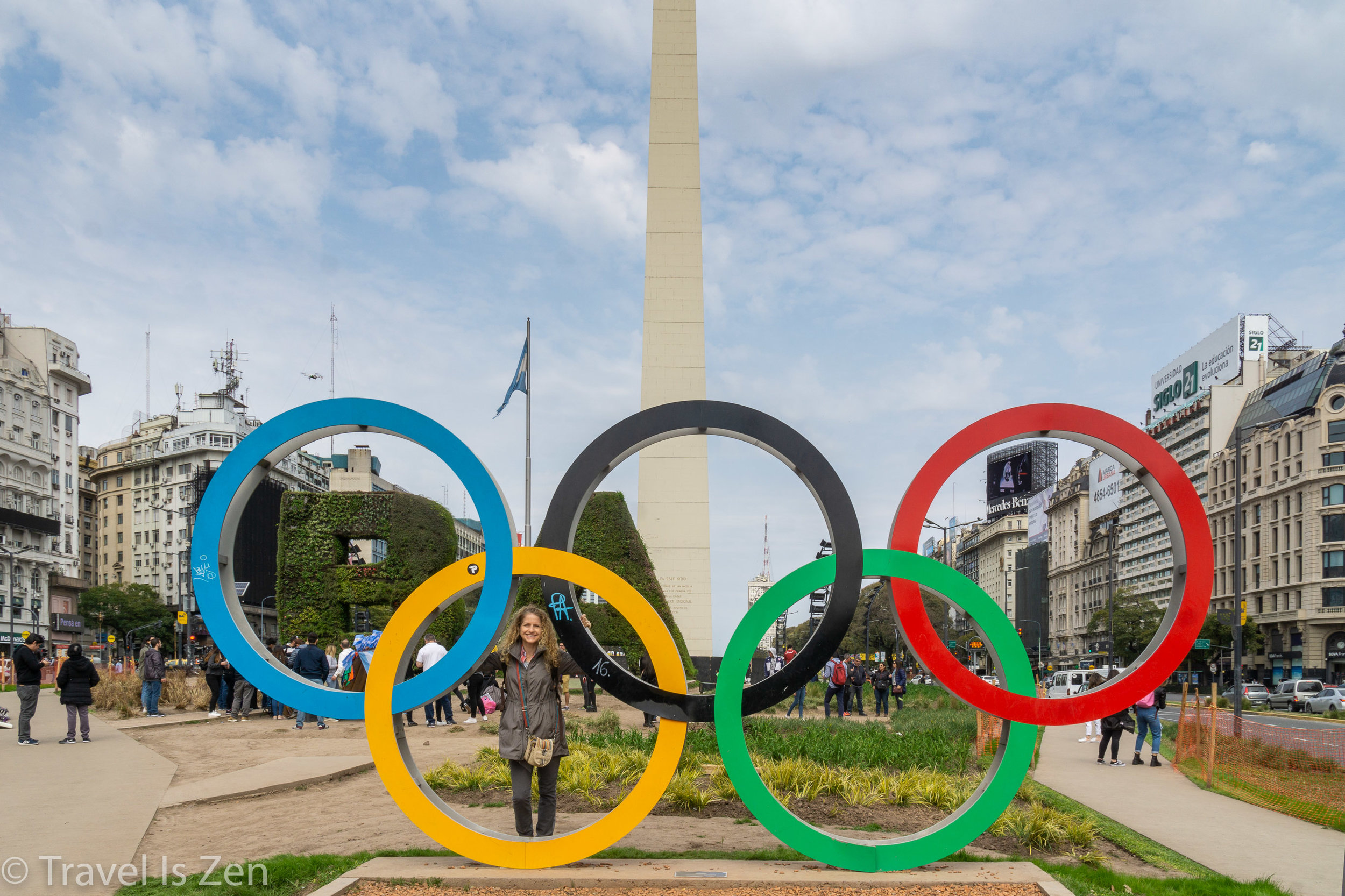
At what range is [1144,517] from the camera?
301 ft

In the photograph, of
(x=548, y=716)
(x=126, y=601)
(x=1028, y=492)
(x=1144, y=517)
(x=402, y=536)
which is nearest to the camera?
(x=548, y=716)

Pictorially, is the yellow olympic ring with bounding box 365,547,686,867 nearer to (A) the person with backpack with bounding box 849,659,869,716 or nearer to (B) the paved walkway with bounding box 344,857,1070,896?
(B) the paved walkway with bounding box 344,857,1070,896

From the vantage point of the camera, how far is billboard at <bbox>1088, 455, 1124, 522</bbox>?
95.1 meters

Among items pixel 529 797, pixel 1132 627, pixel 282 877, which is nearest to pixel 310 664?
pixel 282 877

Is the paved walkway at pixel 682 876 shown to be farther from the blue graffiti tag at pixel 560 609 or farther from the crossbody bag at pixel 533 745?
the blue graffiti tag at pixel 560 609

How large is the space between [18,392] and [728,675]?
82.4 m

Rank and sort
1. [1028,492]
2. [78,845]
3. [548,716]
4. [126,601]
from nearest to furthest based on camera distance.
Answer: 1. [548,716]
2. [78,845]
3. [126,601]
4. [1028,492]

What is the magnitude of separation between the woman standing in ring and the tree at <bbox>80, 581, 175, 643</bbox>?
86.1 m

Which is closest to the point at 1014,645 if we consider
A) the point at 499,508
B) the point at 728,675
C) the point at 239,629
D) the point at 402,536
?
the point at 728,675

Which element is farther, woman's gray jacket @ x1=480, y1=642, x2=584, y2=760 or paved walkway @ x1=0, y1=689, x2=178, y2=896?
paved walkway @ x1=0, y1=689, x2=178, y2=896

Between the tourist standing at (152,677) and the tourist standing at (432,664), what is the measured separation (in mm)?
5625

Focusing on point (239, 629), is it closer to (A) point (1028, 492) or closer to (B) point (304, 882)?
(B) point (304, 882)

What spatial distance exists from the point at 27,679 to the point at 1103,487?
98599 mm

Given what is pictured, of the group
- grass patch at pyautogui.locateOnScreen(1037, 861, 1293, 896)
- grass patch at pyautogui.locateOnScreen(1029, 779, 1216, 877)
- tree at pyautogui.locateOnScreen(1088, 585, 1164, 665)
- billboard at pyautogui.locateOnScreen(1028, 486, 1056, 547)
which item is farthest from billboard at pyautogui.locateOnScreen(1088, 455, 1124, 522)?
grass patch at pyautogui.locateOnScreen(1037, 861, 1293, 896)
